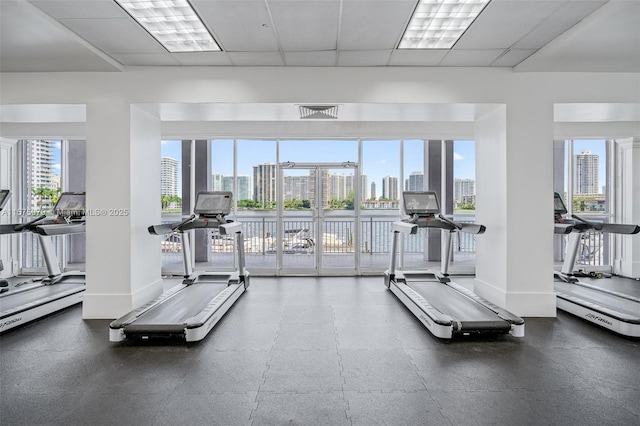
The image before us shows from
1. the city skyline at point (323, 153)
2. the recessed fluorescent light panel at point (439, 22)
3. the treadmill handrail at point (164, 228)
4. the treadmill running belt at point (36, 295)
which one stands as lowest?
the treadmill running belt at point (36, 295)

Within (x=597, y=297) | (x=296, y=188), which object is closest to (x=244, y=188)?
(x=296, y=188)

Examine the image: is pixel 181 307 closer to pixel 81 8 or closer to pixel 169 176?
pixel 81 8

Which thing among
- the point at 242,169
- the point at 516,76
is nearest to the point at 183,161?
the point at 242,169

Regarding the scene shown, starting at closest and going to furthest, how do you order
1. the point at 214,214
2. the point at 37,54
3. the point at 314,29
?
1. the point at 314,29
2. the point at 37,54
3. the point at 214,214

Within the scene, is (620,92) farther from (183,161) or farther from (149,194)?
(183,161)

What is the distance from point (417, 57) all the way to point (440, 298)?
2.91 m

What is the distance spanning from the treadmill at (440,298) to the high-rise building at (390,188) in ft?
5.51

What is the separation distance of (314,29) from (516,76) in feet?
8.41

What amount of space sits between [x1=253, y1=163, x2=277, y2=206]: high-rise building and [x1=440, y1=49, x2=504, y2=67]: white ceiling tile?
4.00 metres

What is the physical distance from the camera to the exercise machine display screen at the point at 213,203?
5102 millimetres

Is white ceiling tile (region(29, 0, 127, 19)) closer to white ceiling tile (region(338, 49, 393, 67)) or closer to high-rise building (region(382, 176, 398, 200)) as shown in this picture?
white ceiling tile (region(338, 49, 393, 67))

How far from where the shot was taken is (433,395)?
248cm

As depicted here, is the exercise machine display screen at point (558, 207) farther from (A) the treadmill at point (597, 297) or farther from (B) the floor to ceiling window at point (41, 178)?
(B) the floor to ceiling window at point (41, 178)

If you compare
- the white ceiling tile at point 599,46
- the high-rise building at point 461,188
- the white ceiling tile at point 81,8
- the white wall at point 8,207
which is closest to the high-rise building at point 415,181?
the high-rise building at point 461,188
